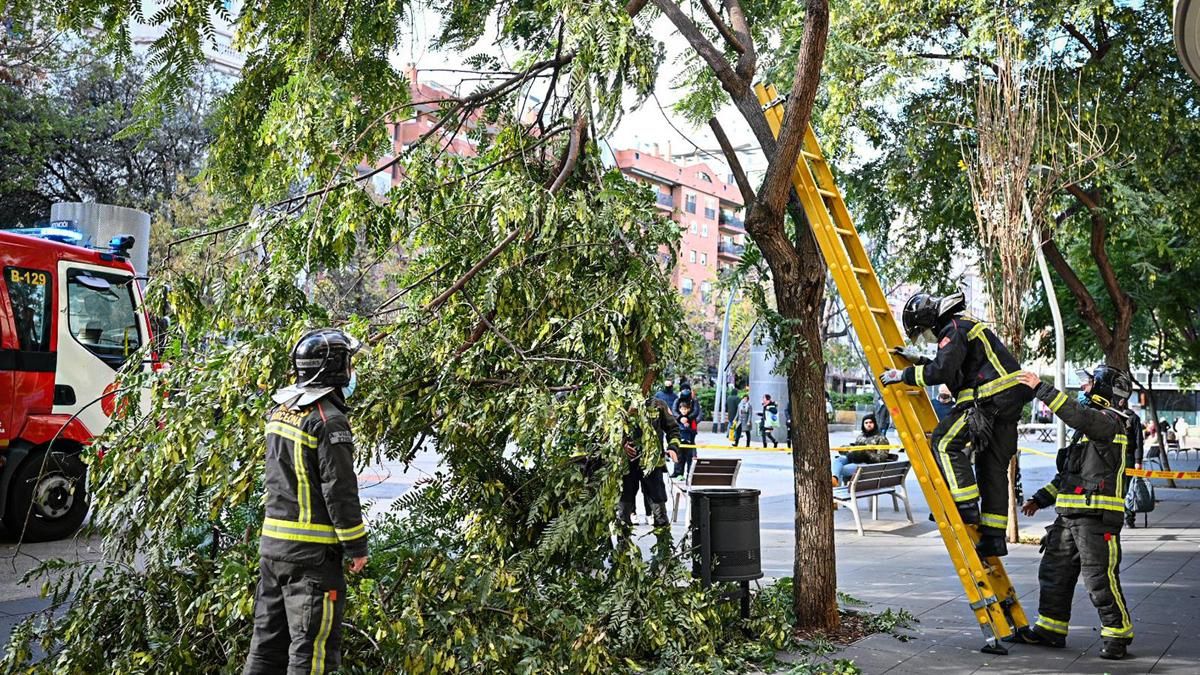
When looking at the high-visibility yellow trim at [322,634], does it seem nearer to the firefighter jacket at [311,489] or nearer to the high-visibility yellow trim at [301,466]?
the firefighter jacket at [311,489]

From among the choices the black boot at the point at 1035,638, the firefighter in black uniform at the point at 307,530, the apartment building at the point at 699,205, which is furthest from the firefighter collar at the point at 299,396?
the apartment building at the point at 699,205

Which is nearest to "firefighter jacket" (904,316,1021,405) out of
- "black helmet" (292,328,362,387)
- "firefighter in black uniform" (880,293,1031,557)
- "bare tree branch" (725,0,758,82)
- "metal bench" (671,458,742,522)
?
"firefighter in black uniform" (880,293,1031,557)

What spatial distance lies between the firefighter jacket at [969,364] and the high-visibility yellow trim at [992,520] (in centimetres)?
74

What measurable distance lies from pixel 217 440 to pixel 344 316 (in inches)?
42.6

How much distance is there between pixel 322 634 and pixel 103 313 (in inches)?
318

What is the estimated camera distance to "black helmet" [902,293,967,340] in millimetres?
6520

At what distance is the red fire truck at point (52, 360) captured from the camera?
1002 centimetres

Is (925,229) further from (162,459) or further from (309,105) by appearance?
(162,459)

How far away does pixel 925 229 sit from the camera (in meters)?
16.2

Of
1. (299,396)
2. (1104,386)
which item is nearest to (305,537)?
(299,396)

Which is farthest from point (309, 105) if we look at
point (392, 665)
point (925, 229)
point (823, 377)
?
point (925, 229)

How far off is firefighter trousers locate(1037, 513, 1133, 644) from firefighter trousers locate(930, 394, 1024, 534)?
531mm

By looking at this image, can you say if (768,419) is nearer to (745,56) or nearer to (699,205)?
(745,56)

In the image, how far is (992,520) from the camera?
6398mm
